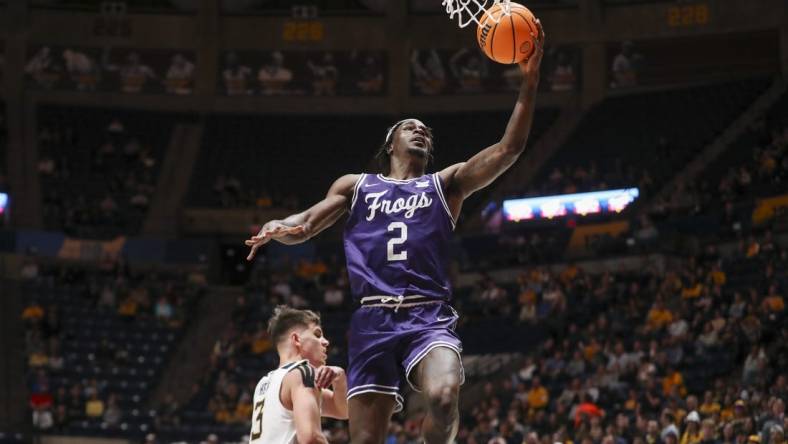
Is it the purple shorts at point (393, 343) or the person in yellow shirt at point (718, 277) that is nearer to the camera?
the purple shorts at point (393, 343)

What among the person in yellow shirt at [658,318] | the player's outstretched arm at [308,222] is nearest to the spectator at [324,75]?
the person in yellow shirt at [658,318]

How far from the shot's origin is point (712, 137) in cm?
3031

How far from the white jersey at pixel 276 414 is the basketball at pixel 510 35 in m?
2.11

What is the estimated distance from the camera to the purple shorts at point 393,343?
6.95m

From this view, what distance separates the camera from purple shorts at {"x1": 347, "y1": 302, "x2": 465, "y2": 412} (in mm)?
6945

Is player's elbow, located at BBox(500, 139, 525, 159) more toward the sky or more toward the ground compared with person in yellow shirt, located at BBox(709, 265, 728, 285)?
more toward the sky

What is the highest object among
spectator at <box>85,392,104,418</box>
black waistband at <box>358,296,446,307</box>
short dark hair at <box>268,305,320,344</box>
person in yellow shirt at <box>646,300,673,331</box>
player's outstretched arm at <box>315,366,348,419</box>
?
black waistband at <box>358,296,446,307</box>

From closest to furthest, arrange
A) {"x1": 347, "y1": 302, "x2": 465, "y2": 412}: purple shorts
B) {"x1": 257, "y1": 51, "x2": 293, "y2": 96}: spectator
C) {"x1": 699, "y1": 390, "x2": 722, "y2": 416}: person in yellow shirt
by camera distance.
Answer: {"x1": 347, "y1": 302, "x2": 465, "y2": 412}: purple shorts, {"x1": 699, "y1": 390, "x2": 722, "y2": 416}: person in yellow shirt, {"x1": 257, "y1": 51, "x2": 293, "y2": 96}: spectator

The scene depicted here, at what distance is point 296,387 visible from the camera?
266 inches

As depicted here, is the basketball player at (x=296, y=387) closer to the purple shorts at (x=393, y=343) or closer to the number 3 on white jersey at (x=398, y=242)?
the purple shorts at (x=393, y=343)

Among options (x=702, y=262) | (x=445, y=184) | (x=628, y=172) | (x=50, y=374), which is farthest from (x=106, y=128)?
(x=445, y=184)

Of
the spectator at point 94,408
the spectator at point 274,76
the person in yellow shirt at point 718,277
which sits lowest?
the spectator at point 94,408

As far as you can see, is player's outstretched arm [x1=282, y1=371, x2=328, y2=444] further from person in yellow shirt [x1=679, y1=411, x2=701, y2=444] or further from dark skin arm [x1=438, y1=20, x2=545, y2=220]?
person in yellow shirt [x1=679, y1=411, x2=701, y2=444]

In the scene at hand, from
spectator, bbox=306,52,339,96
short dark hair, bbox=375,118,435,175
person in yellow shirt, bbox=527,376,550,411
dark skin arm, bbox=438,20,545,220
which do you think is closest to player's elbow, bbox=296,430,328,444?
dark skin arm, bbox=438,20,545,220
